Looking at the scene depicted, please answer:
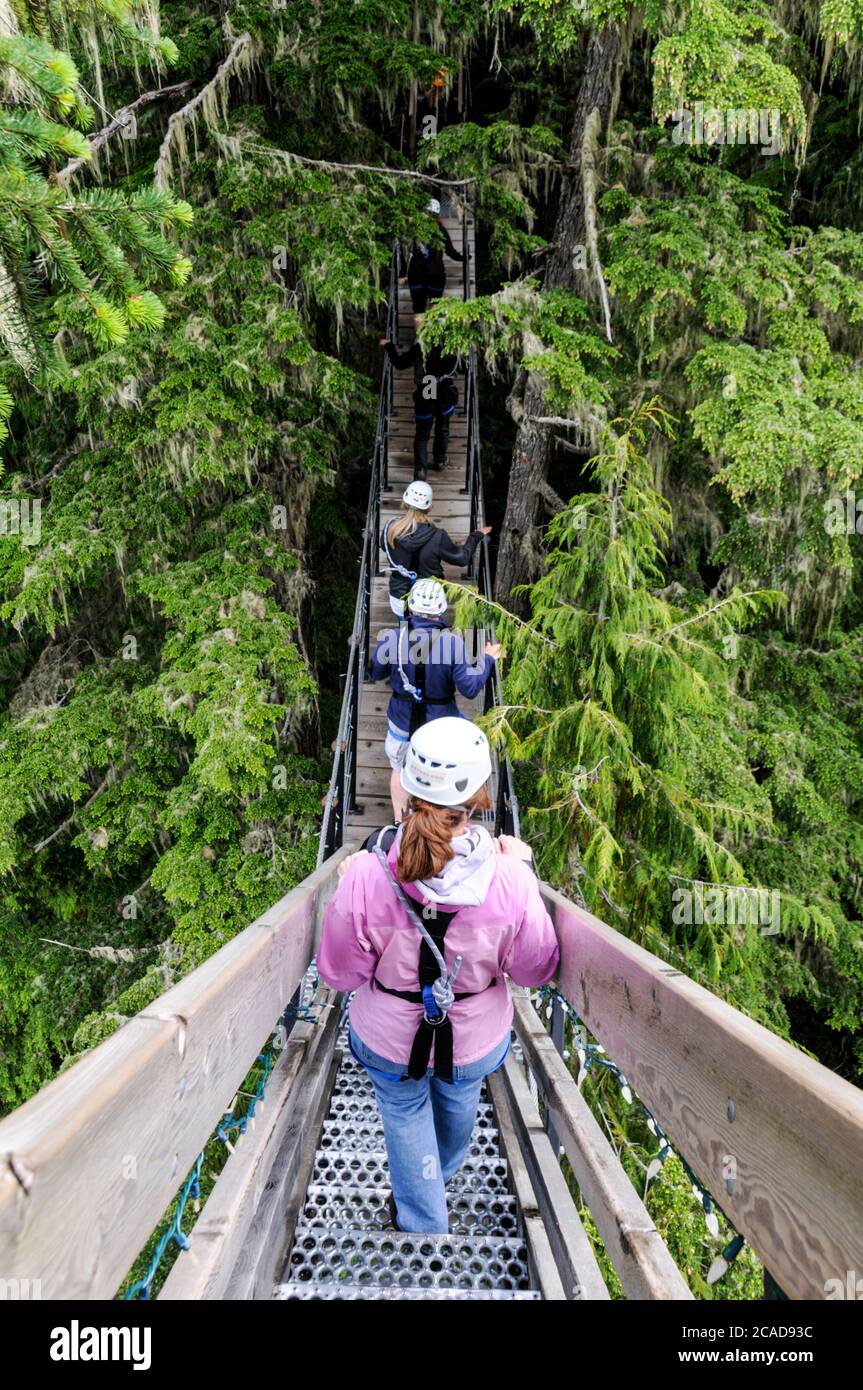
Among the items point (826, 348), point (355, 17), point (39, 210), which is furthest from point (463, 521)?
point (39, 210)

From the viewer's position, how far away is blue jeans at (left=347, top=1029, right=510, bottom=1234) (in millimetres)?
2123

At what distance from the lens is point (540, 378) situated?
7113 millimetres

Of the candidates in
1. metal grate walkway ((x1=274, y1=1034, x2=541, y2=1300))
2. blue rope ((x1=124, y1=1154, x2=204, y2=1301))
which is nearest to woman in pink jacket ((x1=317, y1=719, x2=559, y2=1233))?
metal grate walkway ((x1=274, y1=1034, x2=541, y2=1300))

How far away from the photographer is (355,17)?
6.61 meters

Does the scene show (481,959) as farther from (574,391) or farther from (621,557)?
(574,391)

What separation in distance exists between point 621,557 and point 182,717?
12.5 ft

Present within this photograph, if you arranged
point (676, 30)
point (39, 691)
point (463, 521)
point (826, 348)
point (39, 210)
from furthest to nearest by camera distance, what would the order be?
point (463, 521) → point (39, 691) → point (826, 348) → point (676, 30) → point (39, 210)

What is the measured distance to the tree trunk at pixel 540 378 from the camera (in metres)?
7.18

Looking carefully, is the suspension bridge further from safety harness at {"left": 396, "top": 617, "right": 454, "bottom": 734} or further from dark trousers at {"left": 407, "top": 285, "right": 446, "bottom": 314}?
dark trousers at {"left": 407, "top": 285, "right": 446, "bottom": 314}

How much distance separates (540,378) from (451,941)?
20.8 feet

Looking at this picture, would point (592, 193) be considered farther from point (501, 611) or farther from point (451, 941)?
point (451, 941)

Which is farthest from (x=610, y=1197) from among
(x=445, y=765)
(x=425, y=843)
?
(x=445, y=765)

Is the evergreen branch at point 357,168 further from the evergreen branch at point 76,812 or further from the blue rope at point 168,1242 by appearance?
the blue rope at point 168,1242

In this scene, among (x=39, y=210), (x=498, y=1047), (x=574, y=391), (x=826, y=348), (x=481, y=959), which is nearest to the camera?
(x=481, y=959)
